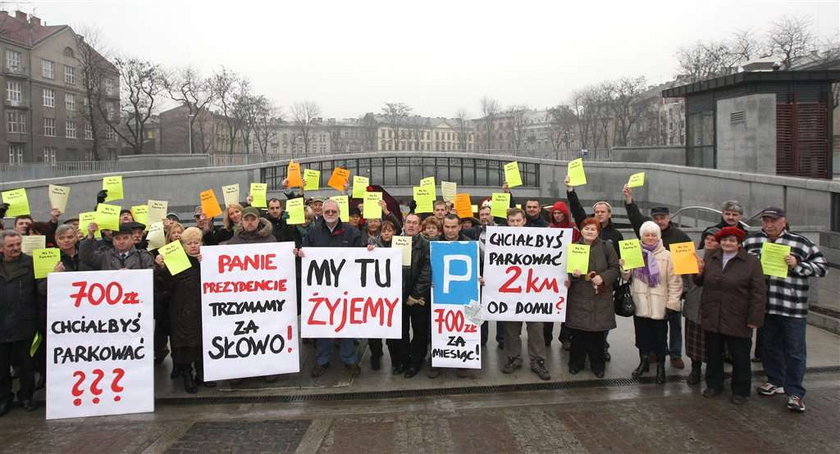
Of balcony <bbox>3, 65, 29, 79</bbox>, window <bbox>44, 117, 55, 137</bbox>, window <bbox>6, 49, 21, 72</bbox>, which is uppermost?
window <bbox>6, 49, 21, 72</bbox>

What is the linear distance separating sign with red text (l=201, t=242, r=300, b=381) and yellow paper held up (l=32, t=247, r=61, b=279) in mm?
1532

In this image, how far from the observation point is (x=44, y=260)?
613cm

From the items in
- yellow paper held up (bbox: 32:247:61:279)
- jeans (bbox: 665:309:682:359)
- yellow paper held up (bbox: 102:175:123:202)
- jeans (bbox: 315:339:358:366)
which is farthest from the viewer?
yellow paper held up (bbox: 102:175:123:202)

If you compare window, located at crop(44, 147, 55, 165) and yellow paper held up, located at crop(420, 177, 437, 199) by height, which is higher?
window, located at crop(44, 147, 55, 165)

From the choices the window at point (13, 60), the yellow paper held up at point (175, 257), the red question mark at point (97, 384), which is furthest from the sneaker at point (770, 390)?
the window at point (13, 60)

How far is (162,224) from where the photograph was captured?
8.36 m

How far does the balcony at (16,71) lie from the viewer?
60.2 m

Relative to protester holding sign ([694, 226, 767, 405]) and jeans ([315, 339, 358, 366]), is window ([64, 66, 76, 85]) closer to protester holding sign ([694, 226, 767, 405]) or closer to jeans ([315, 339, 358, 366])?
jeans ([315, 339, 358, 366])

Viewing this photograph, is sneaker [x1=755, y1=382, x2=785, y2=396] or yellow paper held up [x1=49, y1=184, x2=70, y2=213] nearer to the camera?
sneaker [x1=755, y1=382, x2=785, y2=396]

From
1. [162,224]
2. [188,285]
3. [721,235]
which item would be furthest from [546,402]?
[162,224]

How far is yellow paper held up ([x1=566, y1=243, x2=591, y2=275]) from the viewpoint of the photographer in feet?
21.8

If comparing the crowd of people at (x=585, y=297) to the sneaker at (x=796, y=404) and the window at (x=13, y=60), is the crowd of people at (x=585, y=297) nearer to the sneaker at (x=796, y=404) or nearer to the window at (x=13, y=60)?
the sneaker at (x=796, y=404)

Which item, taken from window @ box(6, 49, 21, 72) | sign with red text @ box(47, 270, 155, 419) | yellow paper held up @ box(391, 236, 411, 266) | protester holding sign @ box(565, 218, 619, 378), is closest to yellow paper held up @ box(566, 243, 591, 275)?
protester holding sign @ box(565, 218, 619, 378)

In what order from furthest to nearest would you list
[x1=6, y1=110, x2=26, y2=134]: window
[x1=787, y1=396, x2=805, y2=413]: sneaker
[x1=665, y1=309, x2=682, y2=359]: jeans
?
1. [x1=6, y1=110, x2=26, y2=134]: window
2. [x1=665, y1=309, x2=682, y2=359]: jeans
3. [x1=787, y1=396, x2=805, y2=413]: sneaker
